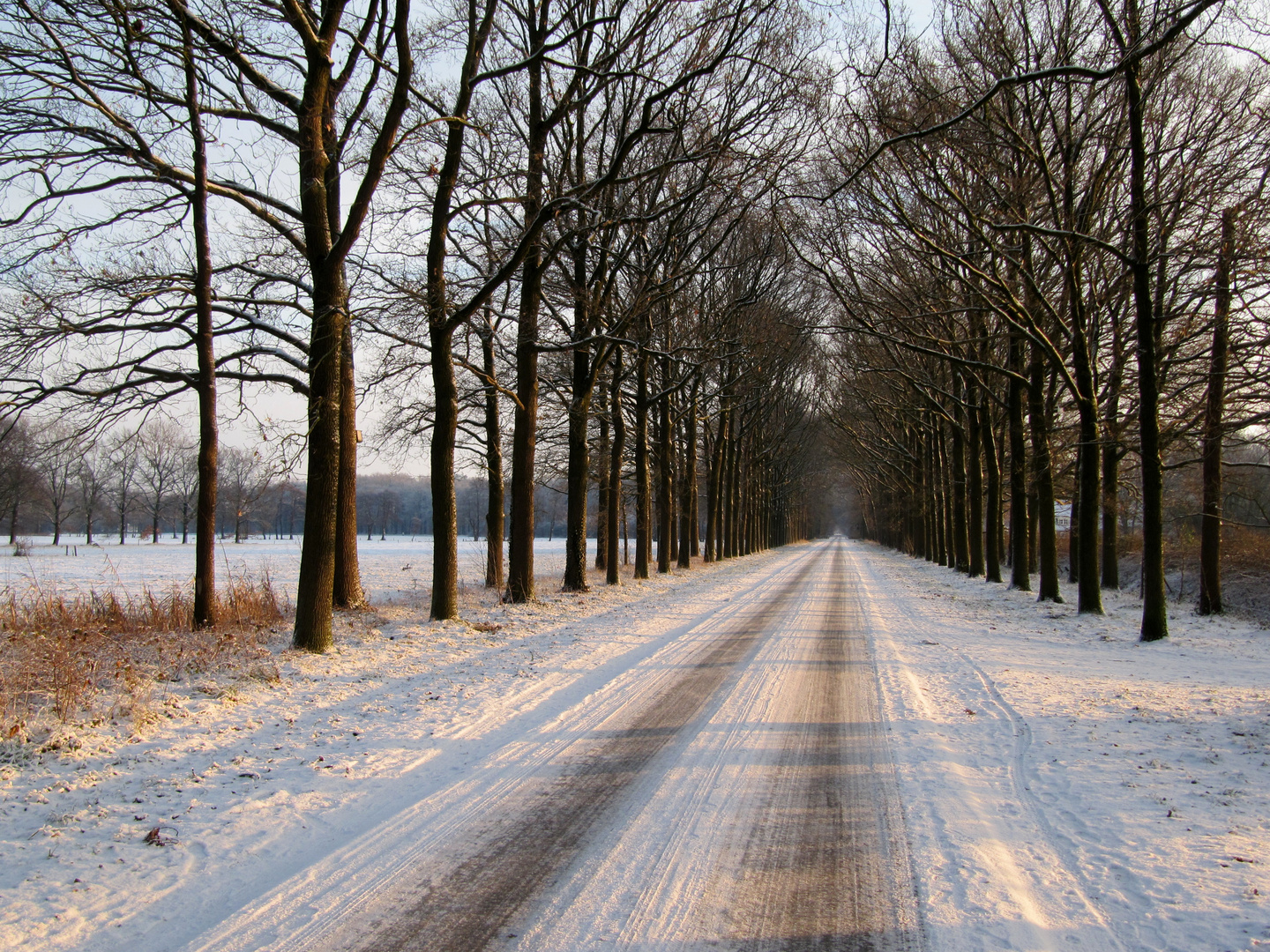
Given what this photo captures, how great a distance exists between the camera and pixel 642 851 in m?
3.88

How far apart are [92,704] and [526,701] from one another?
3734mm

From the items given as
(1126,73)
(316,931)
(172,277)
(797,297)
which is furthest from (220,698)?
(797,297)

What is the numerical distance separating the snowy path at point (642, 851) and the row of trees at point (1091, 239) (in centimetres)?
918

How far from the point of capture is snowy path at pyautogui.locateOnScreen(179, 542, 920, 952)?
3.14m

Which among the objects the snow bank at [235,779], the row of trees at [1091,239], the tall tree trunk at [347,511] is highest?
the row of trees at [1091,239]

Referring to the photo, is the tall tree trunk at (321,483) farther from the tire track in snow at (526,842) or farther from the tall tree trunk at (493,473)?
the tall tree trunk at (493,473)

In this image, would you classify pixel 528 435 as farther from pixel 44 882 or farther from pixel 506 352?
pixel 44 882

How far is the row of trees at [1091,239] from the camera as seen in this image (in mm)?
11070

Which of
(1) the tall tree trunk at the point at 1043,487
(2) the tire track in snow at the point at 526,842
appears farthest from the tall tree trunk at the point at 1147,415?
(2) the tire track in snow at the point at 526,842

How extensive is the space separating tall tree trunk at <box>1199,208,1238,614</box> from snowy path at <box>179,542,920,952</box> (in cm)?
1066

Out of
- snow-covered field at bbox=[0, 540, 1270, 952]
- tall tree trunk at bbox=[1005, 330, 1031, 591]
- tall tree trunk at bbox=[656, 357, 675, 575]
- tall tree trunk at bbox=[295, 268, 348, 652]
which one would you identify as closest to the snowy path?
snow-covered field at bbox=[0, 540, 1270, 952]

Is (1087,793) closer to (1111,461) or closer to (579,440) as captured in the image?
(579,440)

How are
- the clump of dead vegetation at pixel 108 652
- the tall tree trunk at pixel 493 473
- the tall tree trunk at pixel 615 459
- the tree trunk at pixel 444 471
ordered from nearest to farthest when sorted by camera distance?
the clump of dead vegetation at pixel 108 652
the tree trunk at pixel 444 471
the tall tree trunk at pixel 493 473
the tall tree trunk at pixel 615 459

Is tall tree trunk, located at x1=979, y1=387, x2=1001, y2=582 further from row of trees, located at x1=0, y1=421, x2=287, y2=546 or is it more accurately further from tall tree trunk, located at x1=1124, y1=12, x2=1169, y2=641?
row of trees, located at x1=0, y1=421, x2=287, y2=546
